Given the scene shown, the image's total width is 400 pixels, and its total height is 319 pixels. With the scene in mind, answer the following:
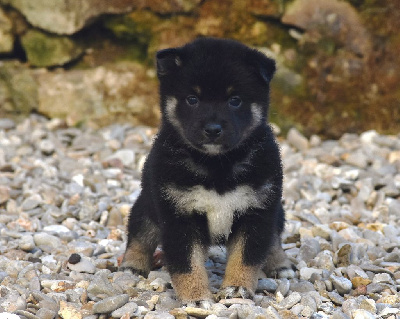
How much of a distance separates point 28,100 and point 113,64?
121 cm

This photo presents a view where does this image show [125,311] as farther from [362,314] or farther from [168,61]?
[168,61]

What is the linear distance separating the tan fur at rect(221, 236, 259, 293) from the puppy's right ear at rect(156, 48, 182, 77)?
1.17 metres

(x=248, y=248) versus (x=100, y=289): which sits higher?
(x=248, y=248)

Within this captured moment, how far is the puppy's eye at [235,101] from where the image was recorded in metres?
4.43

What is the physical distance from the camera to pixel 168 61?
14.9 feet

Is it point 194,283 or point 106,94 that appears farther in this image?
point 106,94

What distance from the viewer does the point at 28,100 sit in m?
9.22

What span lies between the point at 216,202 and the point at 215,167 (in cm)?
23

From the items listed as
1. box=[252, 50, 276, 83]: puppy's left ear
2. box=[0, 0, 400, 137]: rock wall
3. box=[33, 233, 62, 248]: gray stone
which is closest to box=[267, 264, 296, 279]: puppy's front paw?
box=[252, 50, 276, 83]: puppy's left ear

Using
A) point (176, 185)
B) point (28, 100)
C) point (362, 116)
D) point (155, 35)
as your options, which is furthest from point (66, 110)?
point (176, 185)

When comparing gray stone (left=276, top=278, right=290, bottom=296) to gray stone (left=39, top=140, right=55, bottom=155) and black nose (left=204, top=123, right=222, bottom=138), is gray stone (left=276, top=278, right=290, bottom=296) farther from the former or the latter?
gray stone (left=39, top=140, right=55, bottom=155)

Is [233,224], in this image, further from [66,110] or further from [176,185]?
[66,110]

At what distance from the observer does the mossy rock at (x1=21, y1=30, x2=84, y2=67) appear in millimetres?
9055

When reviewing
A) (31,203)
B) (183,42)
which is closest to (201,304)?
(31,203)
